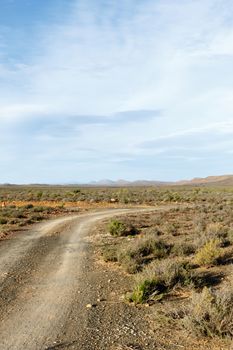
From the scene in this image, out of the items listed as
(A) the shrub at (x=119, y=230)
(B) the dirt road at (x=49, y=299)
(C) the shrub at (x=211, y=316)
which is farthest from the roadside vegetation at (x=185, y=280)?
(A) the shrub at (x=119, y=230)

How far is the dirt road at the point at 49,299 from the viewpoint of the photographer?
7.00m

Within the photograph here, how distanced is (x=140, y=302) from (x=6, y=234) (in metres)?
13.1

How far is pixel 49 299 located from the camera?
9320 mm

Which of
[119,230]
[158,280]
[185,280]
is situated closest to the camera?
[158,280]

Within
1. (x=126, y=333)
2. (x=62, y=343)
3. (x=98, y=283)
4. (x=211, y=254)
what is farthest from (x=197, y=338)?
(x=211, y=254)

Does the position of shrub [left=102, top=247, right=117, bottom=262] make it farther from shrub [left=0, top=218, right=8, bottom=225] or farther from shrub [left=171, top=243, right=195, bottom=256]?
shrub [left=0, top=218, right=8, bottom=225]

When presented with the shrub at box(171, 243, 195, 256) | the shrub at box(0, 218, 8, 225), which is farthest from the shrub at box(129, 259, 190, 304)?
the shrub at box(0, 218, 8, 225)

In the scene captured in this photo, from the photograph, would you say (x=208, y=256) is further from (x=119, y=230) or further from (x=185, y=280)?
(x=119, y=230)

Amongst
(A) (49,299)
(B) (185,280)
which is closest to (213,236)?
(B) (185,280)

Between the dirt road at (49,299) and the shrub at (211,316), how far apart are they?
3.77 feet

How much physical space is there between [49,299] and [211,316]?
393 cm

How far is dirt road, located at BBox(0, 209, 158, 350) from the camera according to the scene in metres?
7.00

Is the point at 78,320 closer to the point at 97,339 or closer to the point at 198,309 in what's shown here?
the point at 97,339

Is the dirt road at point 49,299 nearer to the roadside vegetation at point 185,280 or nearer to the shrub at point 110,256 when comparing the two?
the shrub at point 110,256
